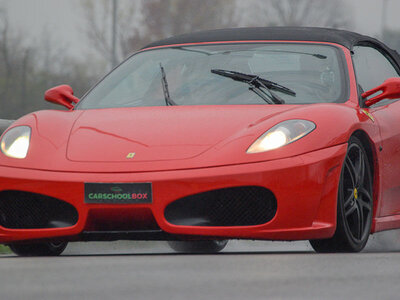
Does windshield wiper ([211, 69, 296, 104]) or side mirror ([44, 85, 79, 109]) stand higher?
windshield wiper ([211, 69, 296, 104])

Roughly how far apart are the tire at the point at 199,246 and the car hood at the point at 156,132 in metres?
2.13

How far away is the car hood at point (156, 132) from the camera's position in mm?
5898

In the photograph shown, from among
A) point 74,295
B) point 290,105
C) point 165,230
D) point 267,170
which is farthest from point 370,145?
point 74,295

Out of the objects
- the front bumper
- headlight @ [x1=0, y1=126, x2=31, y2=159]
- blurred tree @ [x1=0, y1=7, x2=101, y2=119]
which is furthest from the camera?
blurred tree @ [x1=0, y1=7, x2=101, y2=119]

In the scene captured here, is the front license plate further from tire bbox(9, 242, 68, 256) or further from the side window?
the side window

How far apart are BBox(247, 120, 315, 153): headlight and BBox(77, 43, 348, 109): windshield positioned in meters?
0.62

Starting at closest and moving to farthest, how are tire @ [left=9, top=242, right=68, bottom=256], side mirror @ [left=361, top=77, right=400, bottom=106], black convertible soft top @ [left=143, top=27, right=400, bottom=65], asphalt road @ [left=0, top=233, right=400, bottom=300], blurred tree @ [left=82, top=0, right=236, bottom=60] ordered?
1. asphalt road @ [left=0, top=233, right=400, bottom=300]
2. tire @ [left=9, top=242, right=68, bottom=256]
3. side mirror @ [left=361, top=77, right=400, bottom=106]
4. black convertible soft top @ [left=143, top=27, right=400, bottom=65]
5. blurred tree @ [left=82, top=0, right=236, bottom=60]

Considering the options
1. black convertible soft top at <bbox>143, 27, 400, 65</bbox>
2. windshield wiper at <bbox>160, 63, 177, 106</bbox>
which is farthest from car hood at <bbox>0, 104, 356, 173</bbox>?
black convertible soft top at <bbox>143, 27, 400, 65</bbox>

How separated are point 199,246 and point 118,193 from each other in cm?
278

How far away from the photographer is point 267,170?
225 inches

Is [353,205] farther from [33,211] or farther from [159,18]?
[159,18]

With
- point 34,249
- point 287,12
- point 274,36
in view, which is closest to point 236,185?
point 34,249

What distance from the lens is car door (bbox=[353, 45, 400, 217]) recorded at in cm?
679

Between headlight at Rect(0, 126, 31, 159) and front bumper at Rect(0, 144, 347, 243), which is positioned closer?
front bumper at Rect(0, 144, 347, 243)
